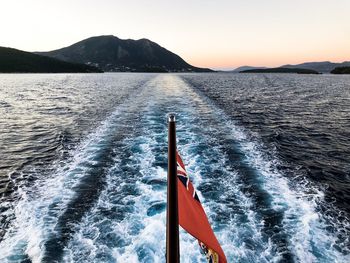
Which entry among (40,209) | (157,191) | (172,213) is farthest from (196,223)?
(40,209)

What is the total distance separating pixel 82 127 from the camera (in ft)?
104

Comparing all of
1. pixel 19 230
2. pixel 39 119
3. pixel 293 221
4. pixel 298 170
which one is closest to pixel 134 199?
pixel 19 230

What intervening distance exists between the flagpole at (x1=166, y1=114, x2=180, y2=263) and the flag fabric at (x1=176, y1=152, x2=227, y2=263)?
2.42ft

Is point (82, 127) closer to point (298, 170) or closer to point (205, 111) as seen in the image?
point (205, 111)

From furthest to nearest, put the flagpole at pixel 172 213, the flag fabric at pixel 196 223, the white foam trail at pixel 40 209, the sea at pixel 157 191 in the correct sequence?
the sea at pixel 157 191 < the white foam trail at pixel 40 209 < the flag fabric at pixel 196 223 < the flagpole at pixel 172 213

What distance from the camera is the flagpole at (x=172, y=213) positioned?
4461 mm

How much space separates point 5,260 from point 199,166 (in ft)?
40.7

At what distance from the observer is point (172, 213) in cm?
508

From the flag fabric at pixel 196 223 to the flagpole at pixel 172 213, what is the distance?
738 mm

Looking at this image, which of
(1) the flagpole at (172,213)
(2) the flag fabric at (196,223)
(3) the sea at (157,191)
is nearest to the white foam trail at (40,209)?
(3) the sea at (157,191)

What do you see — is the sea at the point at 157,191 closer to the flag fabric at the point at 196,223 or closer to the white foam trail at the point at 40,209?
the white foam trail at the point at 40,209

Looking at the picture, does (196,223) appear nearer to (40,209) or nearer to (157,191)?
(157,191)

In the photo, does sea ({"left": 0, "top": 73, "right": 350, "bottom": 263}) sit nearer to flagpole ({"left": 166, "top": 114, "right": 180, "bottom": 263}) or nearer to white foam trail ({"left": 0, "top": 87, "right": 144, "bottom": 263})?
white foam trail ({"left": 0, "top": 87, "right": 144, "bottom": 263})

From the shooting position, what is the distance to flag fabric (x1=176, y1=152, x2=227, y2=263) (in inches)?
220
